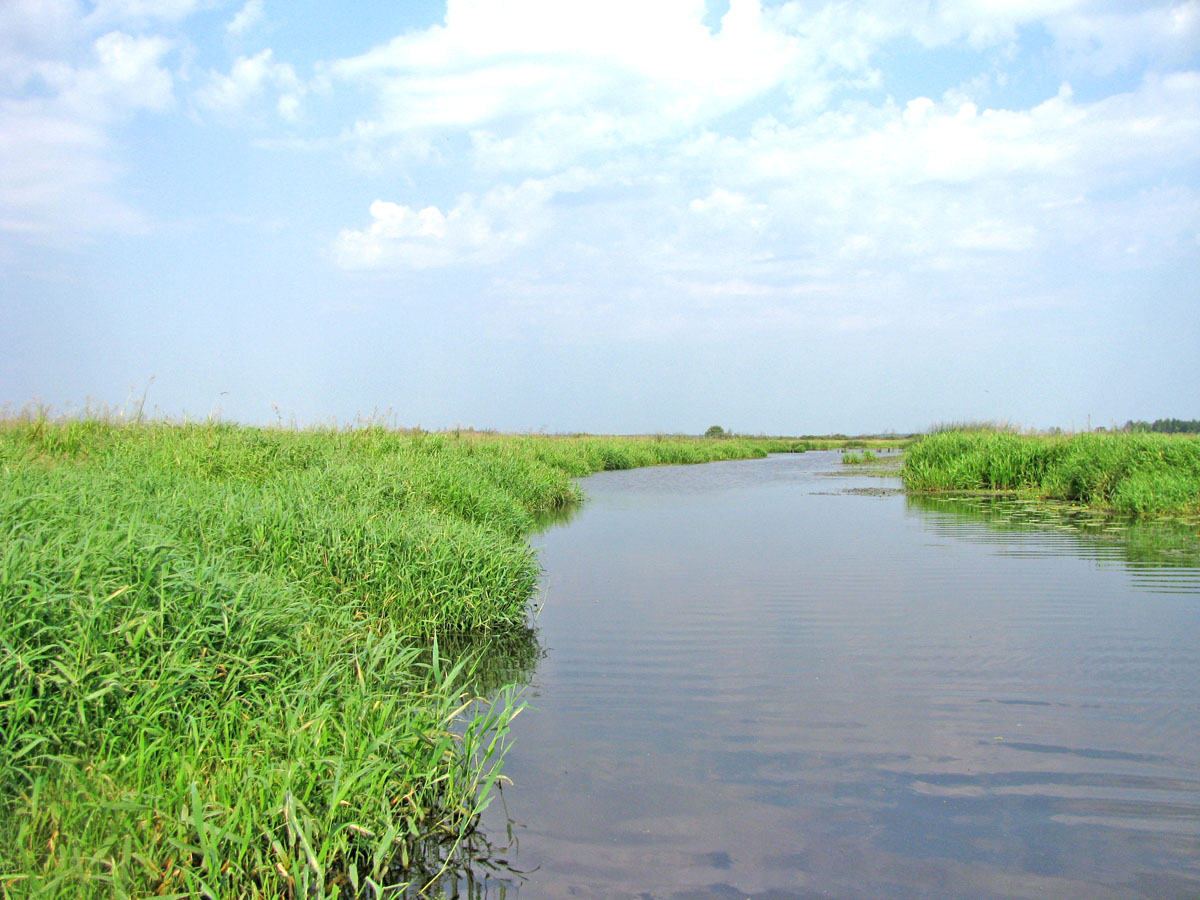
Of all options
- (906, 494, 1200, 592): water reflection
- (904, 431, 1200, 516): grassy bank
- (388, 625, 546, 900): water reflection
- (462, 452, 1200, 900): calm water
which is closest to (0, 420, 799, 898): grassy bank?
(388, 625, 546, 900): water reflection

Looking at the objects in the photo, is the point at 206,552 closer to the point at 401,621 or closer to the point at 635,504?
the point at 401,621

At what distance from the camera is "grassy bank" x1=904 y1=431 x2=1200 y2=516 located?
14359mm

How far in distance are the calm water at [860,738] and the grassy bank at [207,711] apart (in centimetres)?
61

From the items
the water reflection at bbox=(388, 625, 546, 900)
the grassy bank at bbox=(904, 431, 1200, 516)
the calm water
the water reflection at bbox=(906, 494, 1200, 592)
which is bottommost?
the water reflection at bbox=(388, 625, 546, 900)

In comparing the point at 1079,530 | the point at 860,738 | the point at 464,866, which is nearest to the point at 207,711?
the point at 464,866

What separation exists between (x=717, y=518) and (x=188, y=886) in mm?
13801

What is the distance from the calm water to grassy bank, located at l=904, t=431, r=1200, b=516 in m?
5.34

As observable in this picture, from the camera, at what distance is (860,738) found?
4.62 metres

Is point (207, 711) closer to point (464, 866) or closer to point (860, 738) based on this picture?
point (464, 866)

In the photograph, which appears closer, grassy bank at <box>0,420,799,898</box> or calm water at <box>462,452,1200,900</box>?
grassy bank at <box>0,420,799,898</box>

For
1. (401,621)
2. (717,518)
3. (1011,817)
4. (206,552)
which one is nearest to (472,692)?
(401,621)

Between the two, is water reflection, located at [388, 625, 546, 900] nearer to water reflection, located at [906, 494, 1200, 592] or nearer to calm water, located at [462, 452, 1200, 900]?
calm water, located at [462, 452, 1200, 900]

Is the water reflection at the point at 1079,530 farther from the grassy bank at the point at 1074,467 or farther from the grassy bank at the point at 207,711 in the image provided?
the grassy bank at the point at 207,711

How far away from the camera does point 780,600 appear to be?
8281mm
